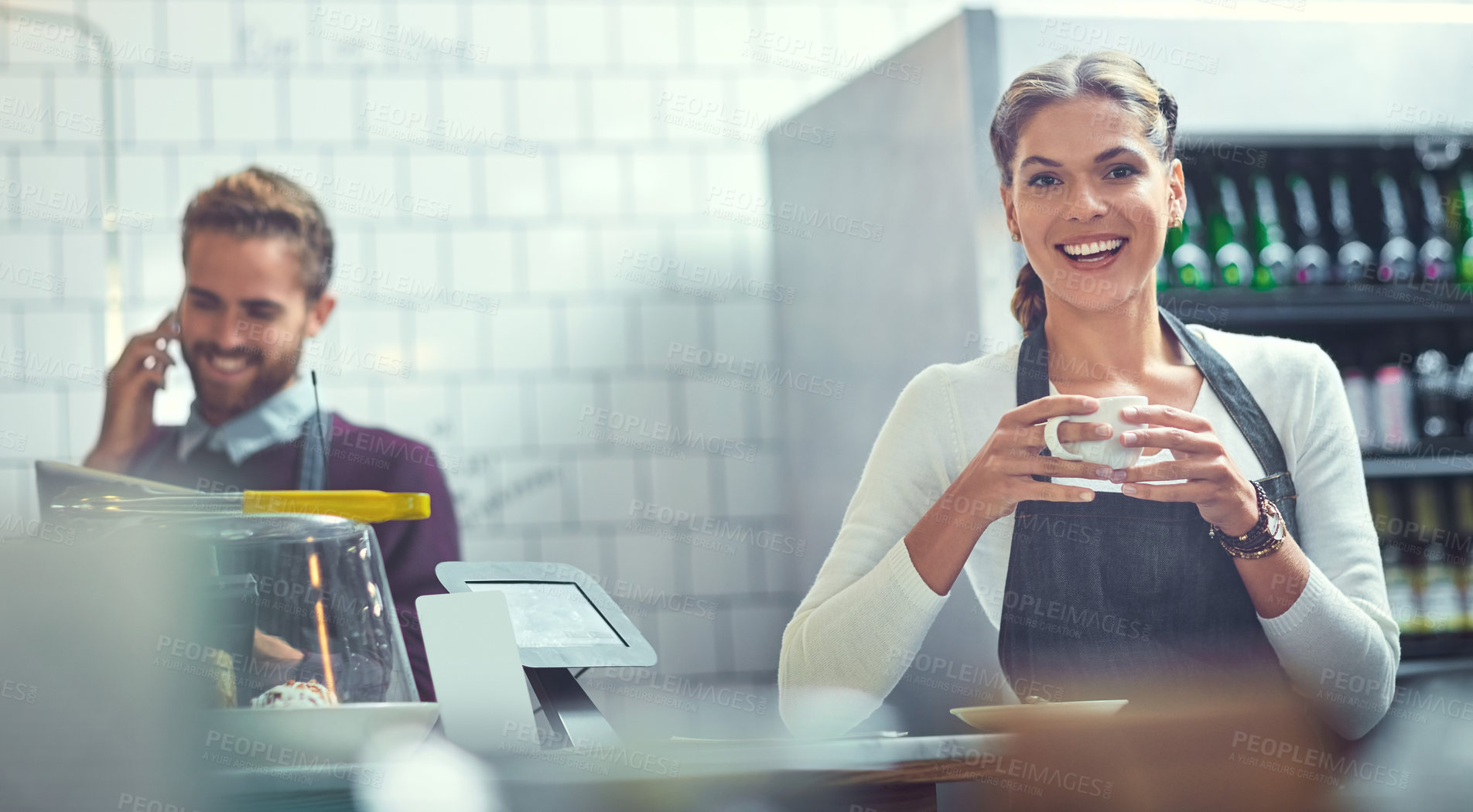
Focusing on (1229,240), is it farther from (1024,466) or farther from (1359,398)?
(1024,466)

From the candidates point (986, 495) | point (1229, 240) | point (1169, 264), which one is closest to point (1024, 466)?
point (986, 495)

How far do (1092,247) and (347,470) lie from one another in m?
1.18

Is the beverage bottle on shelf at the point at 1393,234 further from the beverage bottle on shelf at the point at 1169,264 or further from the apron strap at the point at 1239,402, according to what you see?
the apron strap at the point at 1239,402

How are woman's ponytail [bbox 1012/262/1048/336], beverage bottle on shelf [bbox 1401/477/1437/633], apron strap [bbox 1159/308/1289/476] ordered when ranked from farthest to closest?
beverage bottle on shelf [bbox 1401/477/1437/633], woman's ponytail [bbox 1012/262/1048/336], apron strap [bbox 1159/308/1289/476]

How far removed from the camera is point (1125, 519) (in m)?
1.29

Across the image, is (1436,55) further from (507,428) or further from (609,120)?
(507,428)

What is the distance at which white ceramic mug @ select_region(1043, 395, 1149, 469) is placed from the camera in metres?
1.05

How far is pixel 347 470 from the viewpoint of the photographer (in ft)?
6.31

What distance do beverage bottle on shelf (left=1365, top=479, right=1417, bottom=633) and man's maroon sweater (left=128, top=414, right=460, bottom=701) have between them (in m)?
1.49

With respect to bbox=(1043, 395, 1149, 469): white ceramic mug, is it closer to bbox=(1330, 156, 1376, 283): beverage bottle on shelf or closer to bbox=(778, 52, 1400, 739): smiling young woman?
bbox=(778, 52, 1400, 739): smiling young woman

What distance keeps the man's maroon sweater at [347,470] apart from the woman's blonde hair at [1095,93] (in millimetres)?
951

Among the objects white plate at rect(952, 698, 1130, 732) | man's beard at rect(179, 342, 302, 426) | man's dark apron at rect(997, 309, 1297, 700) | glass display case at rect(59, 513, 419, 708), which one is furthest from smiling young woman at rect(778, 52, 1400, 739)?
man's beard at rect(179, 342, 302, 426)

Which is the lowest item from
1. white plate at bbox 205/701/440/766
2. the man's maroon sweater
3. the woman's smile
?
white plate at bbox 205/701/440/766

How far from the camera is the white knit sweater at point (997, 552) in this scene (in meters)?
1.17
